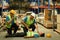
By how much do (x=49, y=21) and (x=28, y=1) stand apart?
30.1ft

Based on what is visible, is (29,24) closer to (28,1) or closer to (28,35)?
(28,35)

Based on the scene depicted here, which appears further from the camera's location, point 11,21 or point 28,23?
point 28,23

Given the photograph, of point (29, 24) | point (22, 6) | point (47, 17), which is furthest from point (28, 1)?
point (29, 24)

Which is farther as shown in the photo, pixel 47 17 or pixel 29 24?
pixel 47 17

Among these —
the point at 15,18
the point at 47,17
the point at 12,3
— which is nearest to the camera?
the point at 15,18

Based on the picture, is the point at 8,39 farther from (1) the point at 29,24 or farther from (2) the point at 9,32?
(1) the point at 29,24

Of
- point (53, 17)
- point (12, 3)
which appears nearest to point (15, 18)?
point (53, 17)

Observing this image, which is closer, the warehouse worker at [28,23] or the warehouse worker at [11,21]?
the warehouse worker at [11,21]

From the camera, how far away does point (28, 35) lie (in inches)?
316

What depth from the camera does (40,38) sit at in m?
7.83

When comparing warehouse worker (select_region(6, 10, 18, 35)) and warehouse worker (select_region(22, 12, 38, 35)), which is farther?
warehouse worker (select_region(22, 12, 38, 35))

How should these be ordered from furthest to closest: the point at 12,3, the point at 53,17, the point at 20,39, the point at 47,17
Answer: the point at 12,3, the point at 47,17, the point at 53,17, the point at 20,39

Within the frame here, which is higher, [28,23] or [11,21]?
[11,21]

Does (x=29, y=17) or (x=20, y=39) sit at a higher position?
(x=29, y=17)
